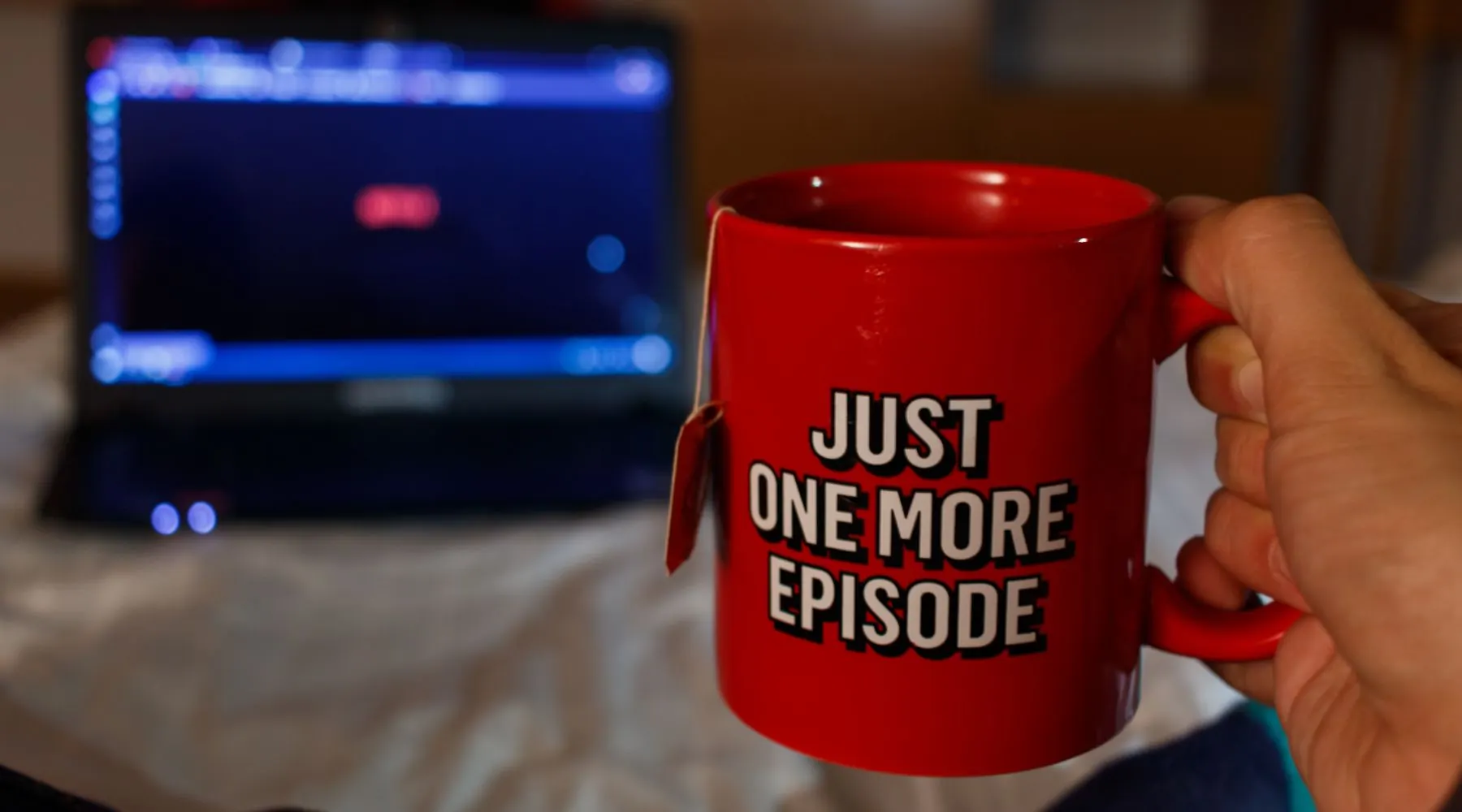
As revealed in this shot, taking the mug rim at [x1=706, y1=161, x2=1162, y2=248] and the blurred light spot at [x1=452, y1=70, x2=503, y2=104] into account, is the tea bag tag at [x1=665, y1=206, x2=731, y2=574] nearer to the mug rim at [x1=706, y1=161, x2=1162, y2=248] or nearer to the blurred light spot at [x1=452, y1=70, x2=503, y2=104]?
the mug rim at [x1=706, y1=161, x2=1162, y2=248]

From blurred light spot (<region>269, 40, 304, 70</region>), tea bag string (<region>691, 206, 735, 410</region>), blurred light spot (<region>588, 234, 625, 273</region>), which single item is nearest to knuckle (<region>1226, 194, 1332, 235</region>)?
tea bag string (<region>691, 206, 735, 410</region>)

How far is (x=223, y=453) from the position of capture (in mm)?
929

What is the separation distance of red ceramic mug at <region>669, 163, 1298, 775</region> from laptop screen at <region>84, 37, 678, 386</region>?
60 cm

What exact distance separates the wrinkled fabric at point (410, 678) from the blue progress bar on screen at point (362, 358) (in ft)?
0.64

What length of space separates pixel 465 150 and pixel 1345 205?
209 centimetres

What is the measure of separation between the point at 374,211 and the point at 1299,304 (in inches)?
31.1

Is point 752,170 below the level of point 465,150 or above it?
below

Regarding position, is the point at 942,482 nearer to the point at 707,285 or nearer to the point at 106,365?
the point at 707,285

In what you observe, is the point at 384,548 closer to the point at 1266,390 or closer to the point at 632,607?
the point at 632,607

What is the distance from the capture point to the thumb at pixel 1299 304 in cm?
40

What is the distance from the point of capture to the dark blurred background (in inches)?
96.7

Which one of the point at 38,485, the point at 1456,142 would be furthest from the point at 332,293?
the point at 1456,142

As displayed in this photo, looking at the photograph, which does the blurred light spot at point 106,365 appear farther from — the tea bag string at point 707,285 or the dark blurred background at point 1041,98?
the dark blurred background at point 1041,98

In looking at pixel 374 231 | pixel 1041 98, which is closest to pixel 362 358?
pixel 374 231
